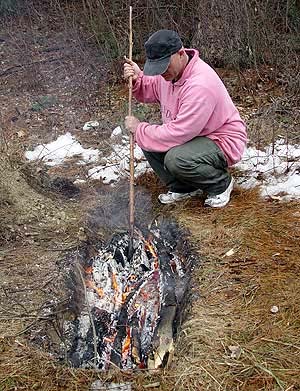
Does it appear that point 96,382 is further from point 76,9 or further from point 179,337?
point 76,9

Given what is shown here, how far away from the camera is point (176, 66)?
4000 millimetres

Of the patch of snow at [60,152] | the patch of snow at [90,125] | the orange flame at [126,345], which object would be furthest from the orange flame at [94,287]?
the patch of snow at [90,125]

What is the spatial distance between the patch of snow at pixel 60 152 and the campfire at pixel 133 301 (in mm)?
1452

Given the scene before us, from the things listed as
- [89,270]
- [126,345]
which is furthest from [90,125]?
[126,345]

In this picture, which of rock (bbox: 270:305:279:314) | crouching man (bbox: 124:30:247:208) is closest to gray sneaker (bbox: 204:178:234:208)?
crouching man (bbox: 124:30:247:208)

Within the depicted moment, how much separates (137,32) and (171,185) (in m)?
3.62

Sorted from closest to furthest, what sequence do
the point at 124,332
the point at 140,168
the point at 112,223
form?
the point at 124,332 → the point at 112,223 → the point at 140,168

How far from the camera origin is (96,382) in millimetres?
2982

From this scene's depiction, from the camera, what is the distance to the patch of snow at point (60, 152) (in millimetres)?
5570

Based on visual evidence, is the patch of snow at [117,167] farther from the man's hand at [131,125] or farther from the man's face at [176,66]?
the man's face at [176,66]

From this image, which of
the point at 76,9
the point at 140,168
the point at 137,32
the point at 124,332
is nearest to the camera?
the point at 124,332

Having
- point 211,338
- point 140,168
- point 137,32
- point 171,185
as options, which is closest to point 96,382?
point 211,338

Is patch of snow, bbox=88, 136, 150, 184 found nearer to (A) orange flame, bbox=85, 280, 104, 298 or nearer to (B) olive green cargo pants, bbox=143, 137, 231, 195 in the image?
(B) olive green cargo pants, bbox=143, 137, 231, 195

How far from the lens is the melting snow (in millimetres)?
4754
